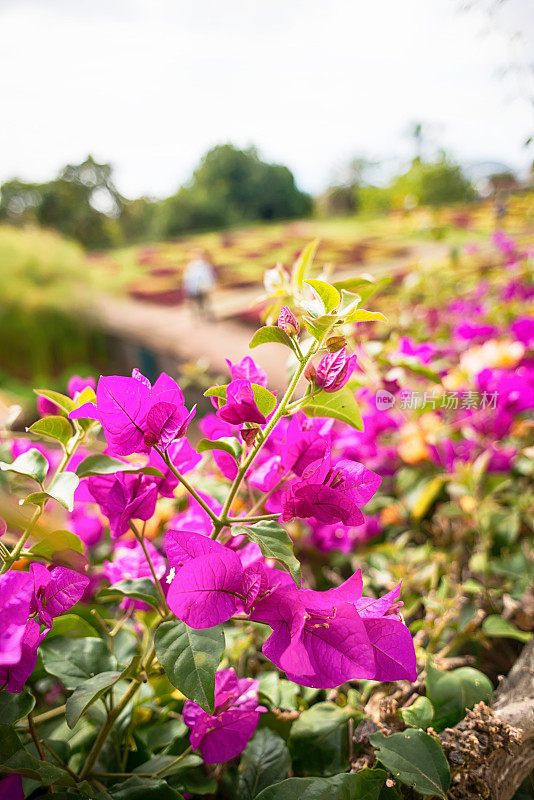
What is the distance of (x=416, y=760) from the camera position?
0.27 meters

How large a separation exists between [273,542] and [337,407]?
78 millimetres

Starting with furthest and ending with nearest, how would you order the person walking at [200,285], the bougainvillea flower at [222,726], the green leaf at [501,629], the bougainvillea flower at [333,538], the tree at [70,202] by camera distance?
the tree at [70,202] < the person walking at [200,285] < the bougainvillea flower at [333,538] < the green leaf at [501,629] < the bougainvillea flower at [222,726]

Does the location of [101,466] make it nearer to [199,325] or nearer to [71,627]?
[71,627]

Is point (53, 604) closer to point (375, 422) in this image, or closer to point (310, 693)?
point (310, 693)

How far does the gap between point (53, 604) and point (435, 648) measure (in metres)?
0.33

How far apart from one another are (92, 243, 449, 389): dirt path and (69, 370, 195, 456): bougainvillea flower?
1.88 meters

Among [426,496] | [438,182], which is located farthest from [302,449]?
[438,182]

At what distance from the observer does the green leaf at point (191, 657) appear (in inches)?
8.3

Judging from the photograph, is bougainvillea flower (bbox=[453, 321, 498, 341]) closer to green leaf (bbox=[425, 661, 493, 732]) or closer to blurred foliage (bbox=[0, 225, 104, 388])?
green leaf (bbox=[425, 661, 493, 732])

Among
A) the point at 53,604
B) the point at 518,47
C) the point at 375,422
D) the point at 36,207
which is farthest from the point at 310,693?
the point at 36,207

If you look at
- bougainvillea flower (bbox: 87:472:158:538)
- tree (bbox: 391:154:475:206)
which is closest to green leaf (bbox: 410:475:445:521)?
bougainvillea flower (bbox: 87:472:158:538)

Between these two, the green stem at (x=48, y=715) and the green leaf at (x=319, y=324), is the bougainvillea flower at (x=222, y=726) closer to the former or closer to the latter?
the green stem at (x=48, y=715)

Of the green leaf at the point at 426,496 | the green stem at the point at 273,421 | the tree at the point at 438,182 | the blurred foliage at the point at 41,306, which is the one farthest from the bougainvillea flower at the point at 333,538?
the blurred foliage at the point at 41,306

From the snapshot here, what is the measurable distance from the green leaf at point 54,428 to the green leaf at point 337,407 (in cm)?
13
